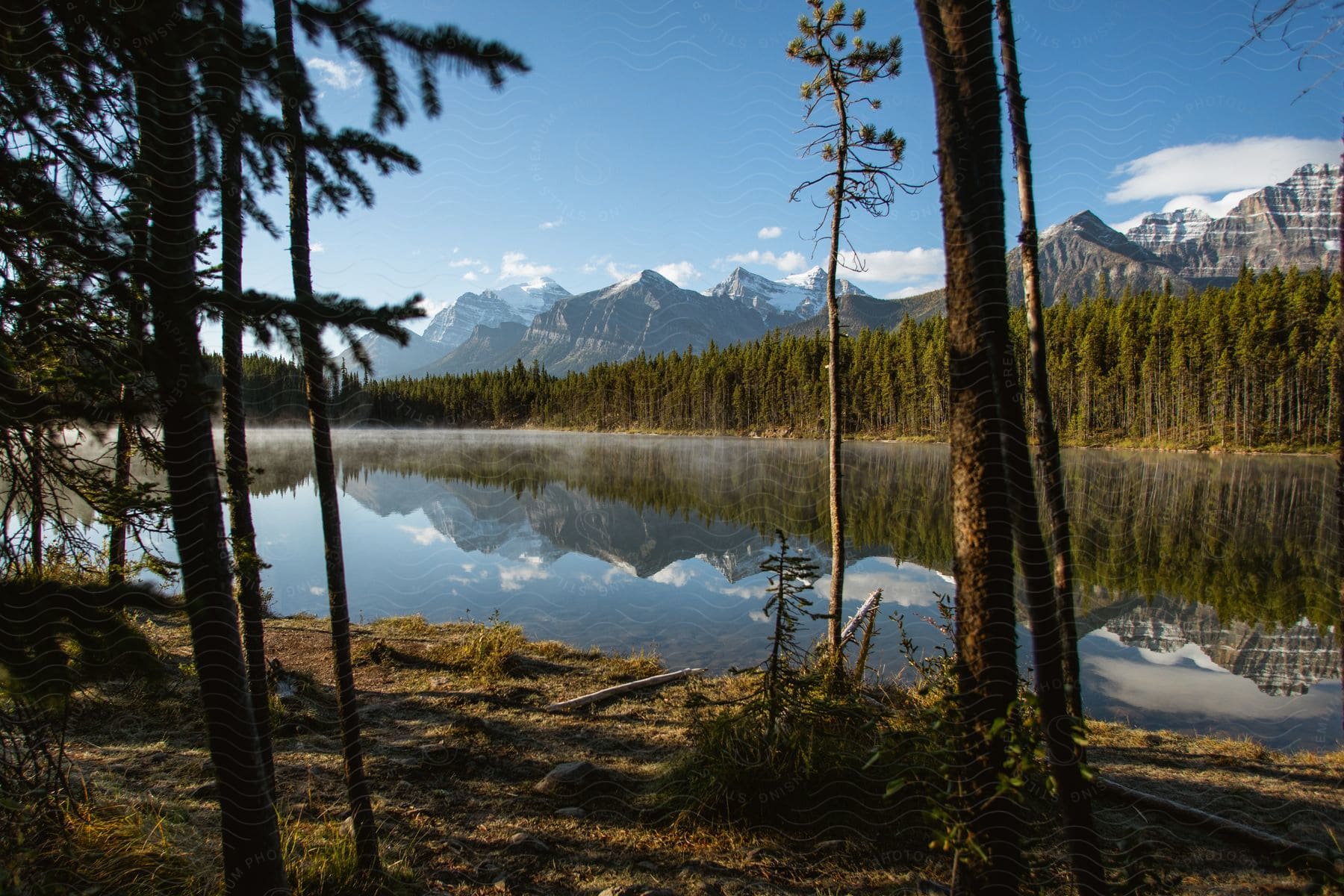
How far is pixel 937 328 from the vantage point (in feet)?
231

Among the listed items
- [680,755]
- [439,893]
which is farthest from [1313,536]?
[439,893]

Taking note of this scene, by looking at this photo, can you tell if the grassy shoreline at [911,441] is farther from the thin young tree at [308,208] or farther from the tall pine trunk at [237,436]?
the thin young tree at [308,208]

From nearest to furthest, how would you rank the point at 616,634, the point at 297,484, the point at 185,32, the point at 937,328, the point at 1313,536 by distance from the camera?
the point at 185,32 → the point at 616,634 → the point at 1313,536 → the point at 297,484 → the point at 937,328

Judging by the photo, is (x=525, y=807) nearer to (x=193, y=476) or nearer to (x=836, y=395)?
(x=193, y=476)

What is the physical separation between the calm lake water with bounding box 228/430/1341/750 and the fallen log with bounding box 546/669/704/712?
4.48 feet

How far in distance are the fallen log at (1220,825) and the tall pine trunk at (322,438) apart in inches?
233

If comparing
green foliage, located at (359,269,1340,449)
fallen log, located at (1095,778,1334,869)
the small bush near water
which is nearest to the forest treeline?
green foliage, located at (359,269,1340,449)

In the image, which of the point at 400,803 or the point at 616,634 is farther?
the point at 616,634

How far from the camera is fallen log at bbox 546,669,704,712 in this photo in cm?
718

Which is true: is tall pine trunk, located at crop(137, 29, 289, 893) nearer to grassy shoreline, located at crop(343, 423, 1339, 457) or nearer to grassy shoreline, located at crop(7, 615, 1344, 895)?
grassy shoreline, located at crop(7, 615, 1344, 895)

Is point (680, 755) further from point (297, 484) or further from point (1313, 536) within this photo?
point (297, 484)

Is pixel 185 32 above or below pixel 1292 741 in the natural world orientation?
above

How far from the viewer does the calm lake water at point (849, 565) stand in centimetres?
1005

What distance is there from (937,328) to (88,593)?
77.7 meters
